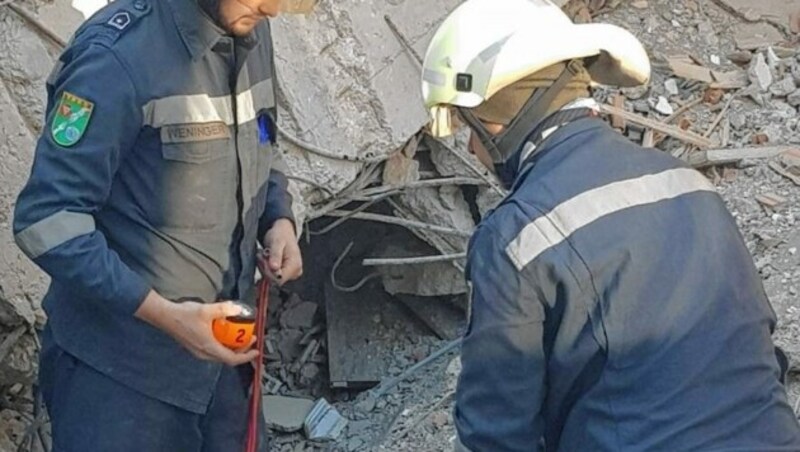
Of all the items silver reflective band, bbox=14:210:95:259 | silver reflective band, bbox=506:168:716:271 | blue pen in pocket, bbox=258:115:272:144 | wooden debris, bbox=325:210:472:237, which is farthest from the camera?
wooden debris, bbox=325:210:472:237

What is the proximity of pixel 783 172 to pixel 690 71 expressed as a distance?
777mm

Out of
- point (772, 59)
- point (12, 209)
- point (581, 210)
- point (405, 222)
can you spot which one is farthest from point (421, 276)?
point (581, 210)

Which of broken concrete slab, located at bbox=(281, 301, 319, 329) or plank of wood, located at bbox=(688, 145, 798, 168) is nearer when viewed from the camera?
plank of wood, located at bbox=(688, 145, 798, 168)

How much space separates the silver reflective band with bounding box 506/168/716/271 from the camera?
2443 millimetres

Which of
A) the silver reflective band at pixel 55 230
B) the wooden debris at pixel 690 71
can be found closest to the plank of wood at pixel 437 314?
the wooden debris at pixel 690 71

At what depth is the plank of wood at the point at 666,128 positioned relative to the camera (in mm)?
5805

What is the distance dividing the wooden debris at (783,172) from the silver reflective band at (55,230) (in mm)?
3493

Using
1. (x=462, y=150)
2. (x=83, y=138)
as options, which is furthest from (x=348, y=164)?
(x=83, y=138)

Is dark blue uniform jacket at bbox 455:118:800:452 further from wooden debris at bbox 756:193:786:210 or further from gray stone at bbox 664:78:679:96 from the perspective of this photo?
gray stone at bbox 664:78:679:96

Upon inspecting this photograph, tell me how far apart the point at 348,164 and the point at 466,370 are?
275 centimetres

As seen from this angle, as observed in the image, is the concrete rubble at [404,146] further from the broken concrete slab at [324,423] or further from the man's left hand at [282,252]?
the man's left hand at [282,252]

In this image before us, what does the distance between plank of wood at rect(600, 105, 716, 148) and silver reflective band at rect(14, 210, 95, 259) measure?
3.23 meters

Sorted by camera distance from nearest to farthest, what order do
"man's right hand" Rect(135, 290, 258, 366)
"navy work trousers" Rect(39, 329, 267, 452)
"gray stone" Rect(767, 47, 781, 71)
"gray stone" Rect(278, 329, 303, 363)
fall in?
1. "man's right hand" Rect(135, 290, 258, 366)
2. "navy work trousers" Rect(39, 329, 267, 452)
3. "gray stone" Rect(767, 47, 781, 71)
4. "gray stone" Rect(278, 329, 303, 363)

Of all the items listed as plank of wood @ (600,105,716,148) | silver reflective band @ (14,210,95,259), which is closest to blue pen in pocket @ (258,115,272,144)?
silver reflective band @ (14,210,95,259)
